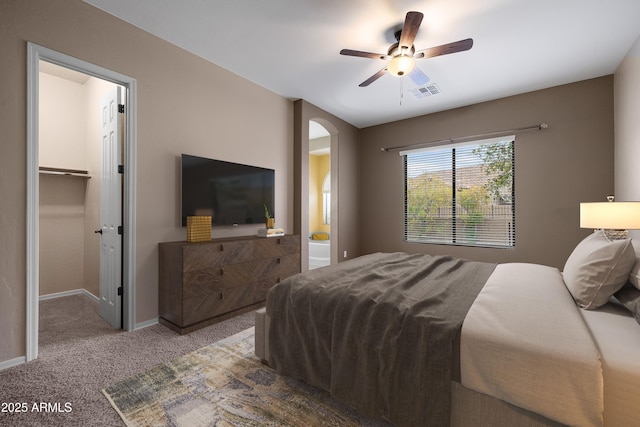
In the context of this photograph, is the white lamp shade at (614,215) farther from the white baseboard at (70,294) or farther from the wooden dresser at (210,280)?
the white baseboard at (70,294)

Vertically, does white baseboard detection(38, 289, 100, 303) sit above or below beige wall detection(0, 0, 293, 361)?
below

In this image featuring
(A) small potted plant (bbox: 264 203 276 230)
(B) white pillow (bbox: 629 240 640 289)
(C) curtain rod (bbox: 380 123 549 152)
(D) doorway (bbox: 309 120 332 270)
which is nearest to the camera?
(B) white pillow (bbox: 629 240 640 289)

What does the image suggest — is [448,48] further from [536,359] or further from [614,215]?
[536,359]

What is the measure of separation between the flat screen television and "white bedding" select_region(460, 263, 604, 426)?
2652 millimetres

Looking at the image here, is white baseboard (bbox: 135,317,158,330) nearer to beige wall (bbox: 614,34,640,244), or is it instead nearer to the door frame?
the door frame

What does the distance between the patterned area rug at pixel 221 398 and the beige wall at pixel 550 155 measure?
3573 mm

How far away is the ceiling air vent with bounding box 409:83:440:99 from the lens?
11.9 feet

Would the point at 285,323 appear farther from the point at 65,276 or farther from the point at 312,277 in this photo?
the point at 65,276

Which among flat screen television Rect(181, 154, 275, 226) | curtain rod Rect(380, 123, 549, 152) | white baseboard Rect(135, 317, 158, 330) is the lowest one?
white baseboard Rect(135, 317, 158, 330)

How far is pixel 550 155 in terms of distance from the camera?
3.68 meters

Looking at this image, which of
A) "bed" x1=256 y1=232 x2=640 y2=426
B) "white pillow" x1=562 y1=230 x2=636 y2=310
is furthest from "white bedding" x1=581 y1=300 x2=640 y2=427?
"white pillow" x1=562 y1=230 x2=636 y2=310

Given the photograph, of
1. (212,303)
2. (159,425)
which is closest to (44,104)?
(212,303)

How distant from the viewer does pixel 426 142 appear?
4.61 meters

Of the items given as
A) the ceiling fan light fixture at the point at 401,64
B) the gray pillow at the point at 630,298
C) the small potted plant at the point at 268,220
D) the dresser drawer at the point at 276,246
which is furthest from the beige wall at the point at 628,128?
the small potted plant at the point at 268,220
